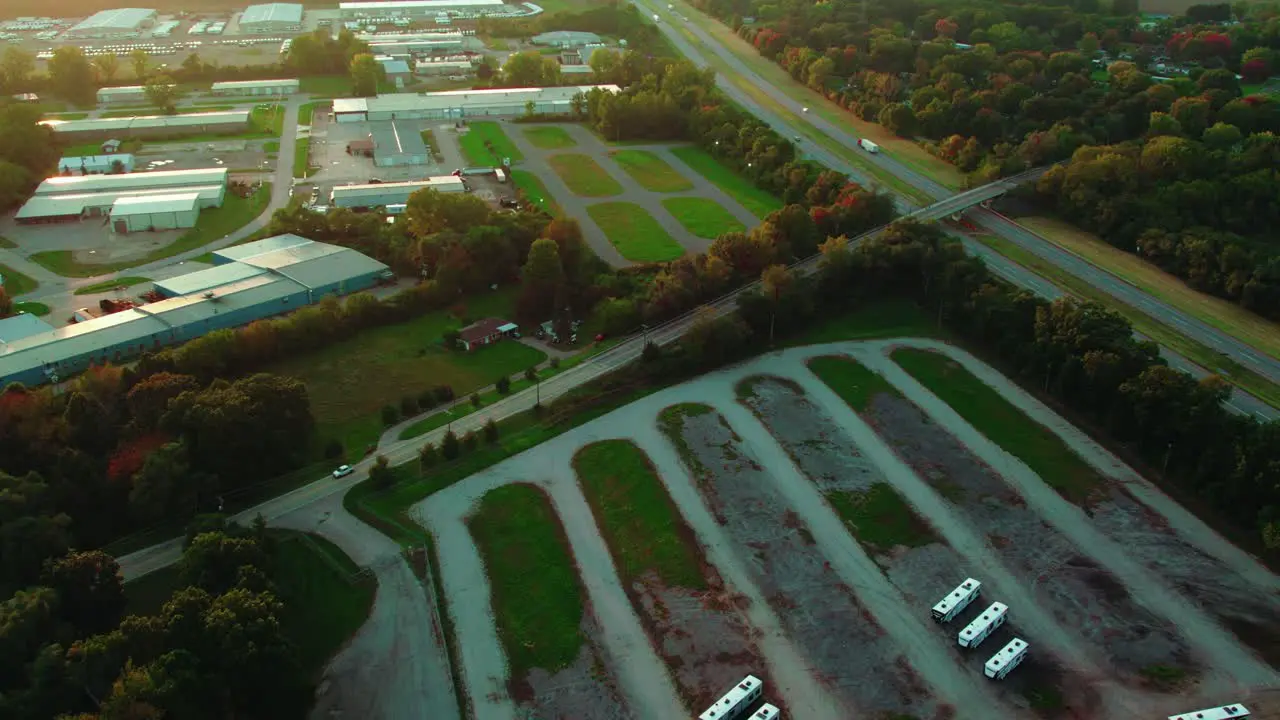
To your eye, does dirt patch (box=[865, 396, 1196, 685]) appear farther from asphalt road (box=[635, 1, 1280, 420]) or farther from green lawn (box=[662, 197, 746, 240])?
green lawn (box=[662, 197, 746, 240])

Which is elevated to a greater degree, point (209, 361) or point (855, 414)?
point (209, 361)

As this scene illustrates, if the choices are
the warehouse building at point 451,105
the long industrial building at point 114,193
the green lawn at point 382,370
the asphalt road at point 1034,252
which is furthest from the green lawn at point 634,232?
the long industrial building at point 114,193

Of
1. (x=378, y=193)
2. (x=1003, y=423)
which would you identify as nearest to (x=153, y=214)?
(x=378, y=193)

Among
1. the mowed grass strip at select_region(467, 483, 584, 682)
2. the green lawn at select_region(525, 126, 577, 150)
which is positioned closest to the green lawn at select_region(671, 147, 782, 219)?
the green lawn at select_region(525, 126, 577, 150)

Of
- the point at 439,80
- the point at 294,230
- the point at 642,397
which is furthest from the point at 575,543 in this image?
the point at 439,80

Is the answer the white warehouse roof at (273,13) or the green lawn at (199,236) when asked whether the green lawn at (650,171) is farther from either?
the white warehouse roof at (273,13)

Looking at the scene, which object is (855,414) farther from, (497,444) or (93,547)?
(93,547)
